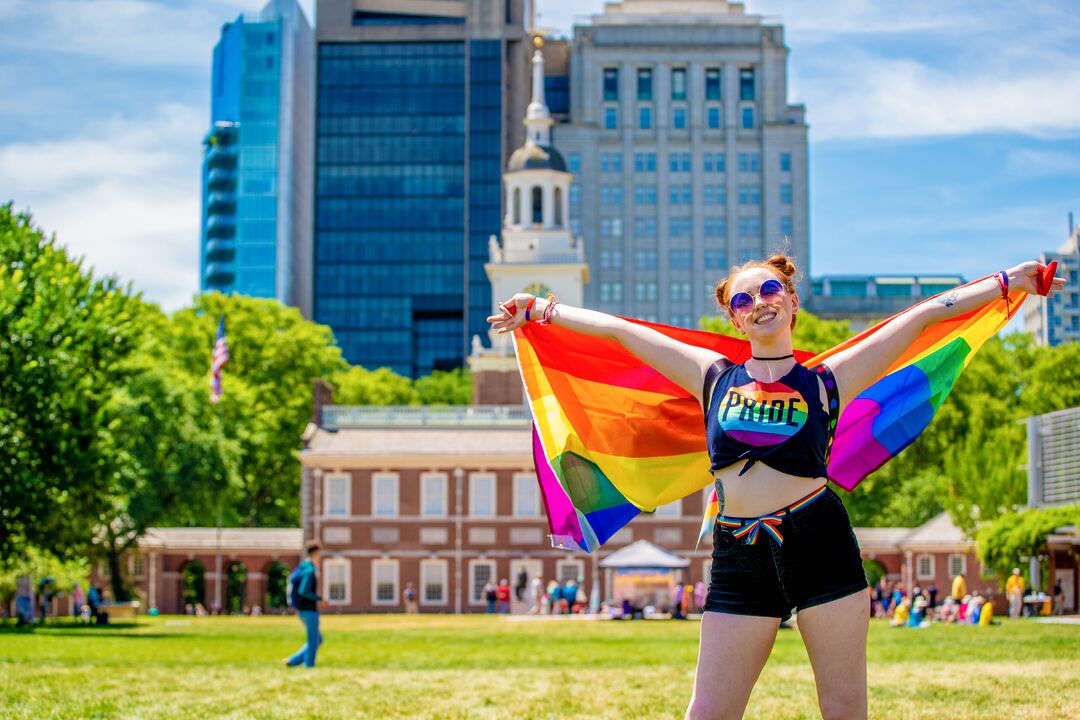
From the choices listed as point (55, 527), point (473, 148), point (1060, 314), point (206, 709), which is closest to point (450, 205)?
point (473, 148)

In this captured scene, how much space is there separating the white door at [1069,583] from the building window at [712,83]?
110204 mm

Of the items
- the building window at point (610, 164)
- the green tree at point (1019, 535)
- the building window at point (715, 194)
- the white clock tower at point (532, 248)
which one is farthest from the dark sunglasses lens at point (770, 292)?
the building window at point (610, 164)

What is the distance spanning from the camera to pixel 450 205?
484 ft

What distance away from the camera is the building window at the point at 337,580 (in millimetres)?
64312

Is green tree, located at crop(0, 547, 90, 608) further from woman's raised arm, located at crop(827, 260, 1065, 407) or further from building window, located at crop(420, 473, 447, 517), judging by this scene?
woman's raised arm, located at crop(827, 260, 1065, 407)

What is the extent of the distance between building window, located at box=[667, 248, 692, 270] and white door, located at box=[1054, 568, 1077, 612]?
10396cm

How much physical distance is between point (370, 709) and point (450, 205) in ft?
446

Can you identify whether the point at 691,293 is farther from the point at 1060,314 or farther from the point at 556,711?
the point at 556,711

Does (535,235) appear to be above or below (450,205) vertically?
below

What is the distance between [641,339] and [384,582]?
191 feet

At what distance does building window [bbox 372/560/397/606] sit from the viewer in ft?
211

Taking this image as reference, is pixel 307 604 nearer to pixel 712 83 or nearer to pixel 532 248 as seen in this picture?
pixel 532 248

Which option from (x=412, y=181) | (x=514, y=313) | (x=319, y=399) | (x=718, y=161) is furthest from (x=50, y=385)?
(x=718, y=161)

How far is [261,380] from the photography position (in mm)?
80562
